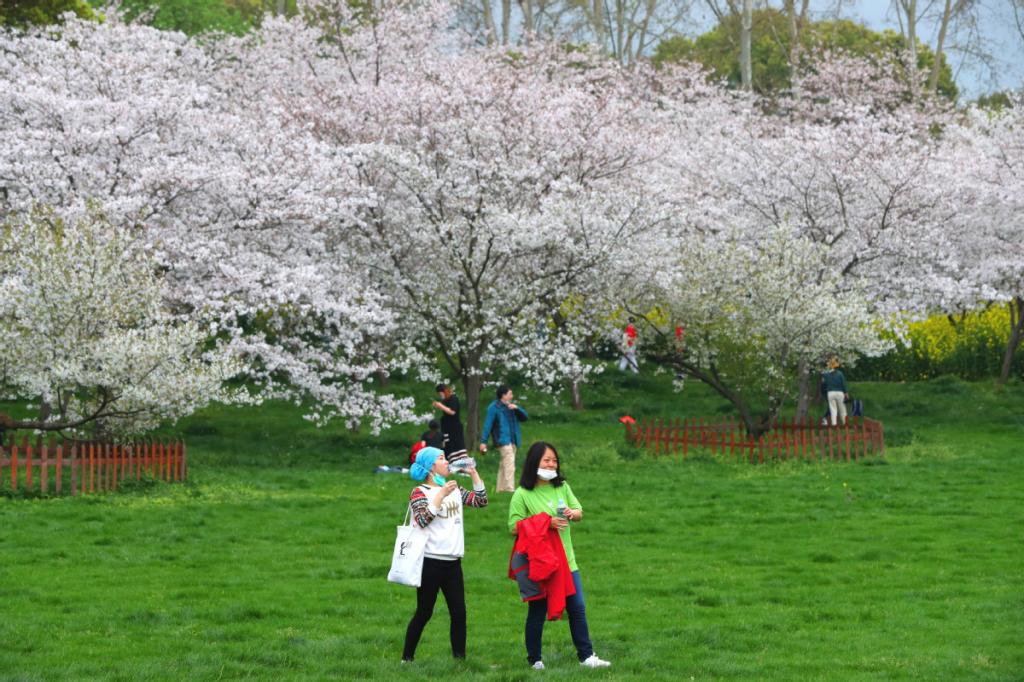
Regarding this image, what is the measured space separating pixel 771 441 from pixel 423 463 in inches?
704

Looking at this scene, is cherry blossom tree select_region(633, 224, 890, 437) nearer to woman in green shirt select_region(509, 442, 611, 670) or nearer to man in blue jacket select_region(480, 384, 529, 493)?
man in blue jacket select_region(480, 384, 529, 493)

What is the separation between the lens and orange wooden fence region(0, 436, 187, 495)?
21000mm

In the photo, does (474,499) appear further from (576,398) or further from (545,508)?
(576,398)

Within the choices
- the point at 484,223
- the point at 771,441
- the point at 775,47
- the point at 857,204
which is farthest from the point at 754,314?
the point at 775,47

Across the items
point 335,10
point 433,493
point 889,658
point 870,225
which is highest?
point 335,10

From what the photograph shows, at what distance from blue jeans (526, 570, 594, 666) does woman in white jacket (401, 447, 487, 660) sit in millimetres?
601

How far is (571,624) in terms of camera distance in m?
10.4

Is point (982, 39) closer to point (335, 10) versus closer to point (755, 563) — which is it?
point (335, 10)

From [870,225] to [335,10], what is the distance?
19337 mm

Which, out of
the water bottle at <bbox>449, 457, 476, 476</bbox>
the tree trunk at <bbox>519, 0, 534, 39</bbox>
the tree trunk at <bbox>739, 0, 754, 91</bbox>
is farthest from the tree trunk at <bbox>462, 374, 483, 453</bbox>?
the tree trunk at <bbox>519, 0, 534, 39</bbox>

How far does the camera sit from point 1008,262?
3562cm

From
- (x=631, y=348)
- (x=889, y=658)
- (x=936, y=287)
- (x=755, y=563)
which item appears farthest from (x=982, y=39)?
(x=889, y=658)

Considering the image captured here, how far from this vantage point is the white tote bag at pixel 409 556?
10.0 m

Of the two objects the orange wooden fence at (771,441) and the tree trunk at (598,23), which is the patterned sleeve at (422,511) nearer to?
the orange wooden fence at (771,441)
